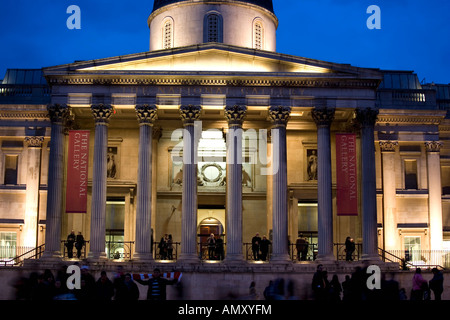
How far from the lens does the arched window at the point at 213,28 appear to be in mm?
40312

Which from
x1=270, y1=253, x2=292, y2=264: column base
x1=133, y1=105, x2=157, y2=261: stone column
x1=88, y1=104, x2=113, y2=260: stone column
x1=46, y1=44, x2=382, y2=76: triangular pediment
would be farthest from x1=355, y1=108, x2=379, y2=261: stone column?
x1=88, y1=104, x2=113, y2=260: stone column

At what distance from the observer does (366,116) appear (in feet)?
116

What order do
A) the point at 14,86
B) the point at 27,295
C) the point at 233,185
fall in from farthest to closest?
the point at 14,86 < the point at 233,185 < the point at 27,295

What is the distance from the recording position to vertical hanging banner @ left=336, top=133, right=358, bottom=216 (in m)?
34.4

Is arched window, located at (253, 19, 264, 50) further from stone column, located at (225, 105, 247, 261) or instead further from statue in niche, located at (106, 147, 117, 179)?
statue in niche, located at (106, 147, 117, 179)

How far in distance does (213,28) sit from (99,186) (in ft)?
40.3

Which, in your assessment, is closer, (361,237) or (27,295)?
(27,295)

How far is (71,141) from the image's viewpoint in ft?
113

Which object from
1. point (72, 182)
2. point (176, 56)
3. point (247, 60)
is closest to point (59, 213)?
point (72, 182)

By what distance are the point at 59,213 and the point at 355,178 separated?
48.9ft

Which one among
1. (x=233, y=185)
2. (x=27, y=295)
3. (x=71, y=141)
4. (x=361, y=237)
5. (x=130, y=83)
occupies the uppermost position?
(x=130, y=83)

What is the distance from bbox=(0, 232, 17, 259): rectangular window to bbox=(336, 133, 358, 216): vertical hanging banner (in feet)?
60.2

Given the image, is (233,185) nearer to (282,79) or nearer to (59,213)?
(282,79)

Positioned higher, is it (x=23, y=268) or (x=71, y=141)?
(x=71, y=141)
